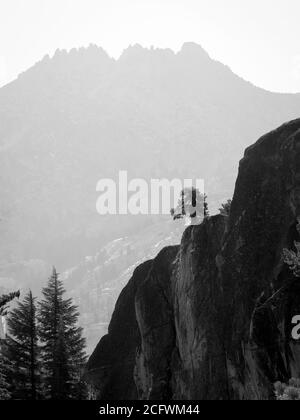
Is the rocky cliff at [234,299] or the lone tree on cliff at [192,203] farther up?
the lone tree on cliff at [192,203]

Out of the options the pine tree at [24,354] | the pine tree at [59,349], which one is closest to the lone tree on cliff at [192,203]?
the pine tree at [59,349]

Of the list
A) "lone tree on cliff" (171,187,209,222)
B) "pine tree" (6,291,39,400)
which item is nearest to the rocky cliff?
"pine tree" (6,291,39,400)

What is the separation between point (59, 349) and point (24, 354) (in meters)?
4.01

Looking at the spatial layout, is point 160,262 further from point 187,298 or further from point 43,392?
point 43,392

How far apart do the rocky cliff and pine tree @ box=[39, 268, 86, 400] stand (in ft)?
25.9

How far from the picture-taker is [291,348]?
76.4 ft

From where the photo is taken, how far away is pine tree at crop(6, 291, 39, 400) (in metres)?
48.2

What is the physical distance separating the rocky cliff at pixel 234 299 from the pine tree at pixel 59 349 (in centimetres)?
789

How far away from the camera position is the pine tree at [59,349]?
46.8 metres

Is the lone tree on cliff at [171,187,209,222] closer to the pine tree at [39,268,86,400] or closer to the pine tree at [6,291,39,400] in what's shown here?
the pine tree at [39,268,86,400]

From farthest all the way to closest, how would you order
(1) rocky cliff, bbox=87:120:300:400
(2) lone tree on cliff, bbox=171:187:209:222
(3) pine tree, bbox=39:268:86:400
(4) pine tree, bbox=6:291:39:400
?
(2) lone tree on cliff, bbox=171:187:209:222, (4) pine tree, bbox=6:291:39:400, (3) pine tree, bbox=39:268:86:400, (1) rocky cliff, bbox=87:120:300:400

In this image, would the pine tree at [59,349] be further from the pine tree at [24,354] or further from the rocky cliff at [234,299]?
the rocky cliff at [234,299]

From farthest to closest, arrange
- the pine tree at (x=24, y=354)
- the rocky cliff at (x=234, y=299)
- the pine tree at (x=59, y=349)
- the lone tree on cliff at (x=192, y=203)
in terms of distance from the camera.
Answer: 1. the lone tree on cliff at (x=192, y=203)
2. the pine tree at (x=24, y=354)
3. the pine tree at (x=59, y=349)
4. the rocky cliff at (x=234, y=299)
